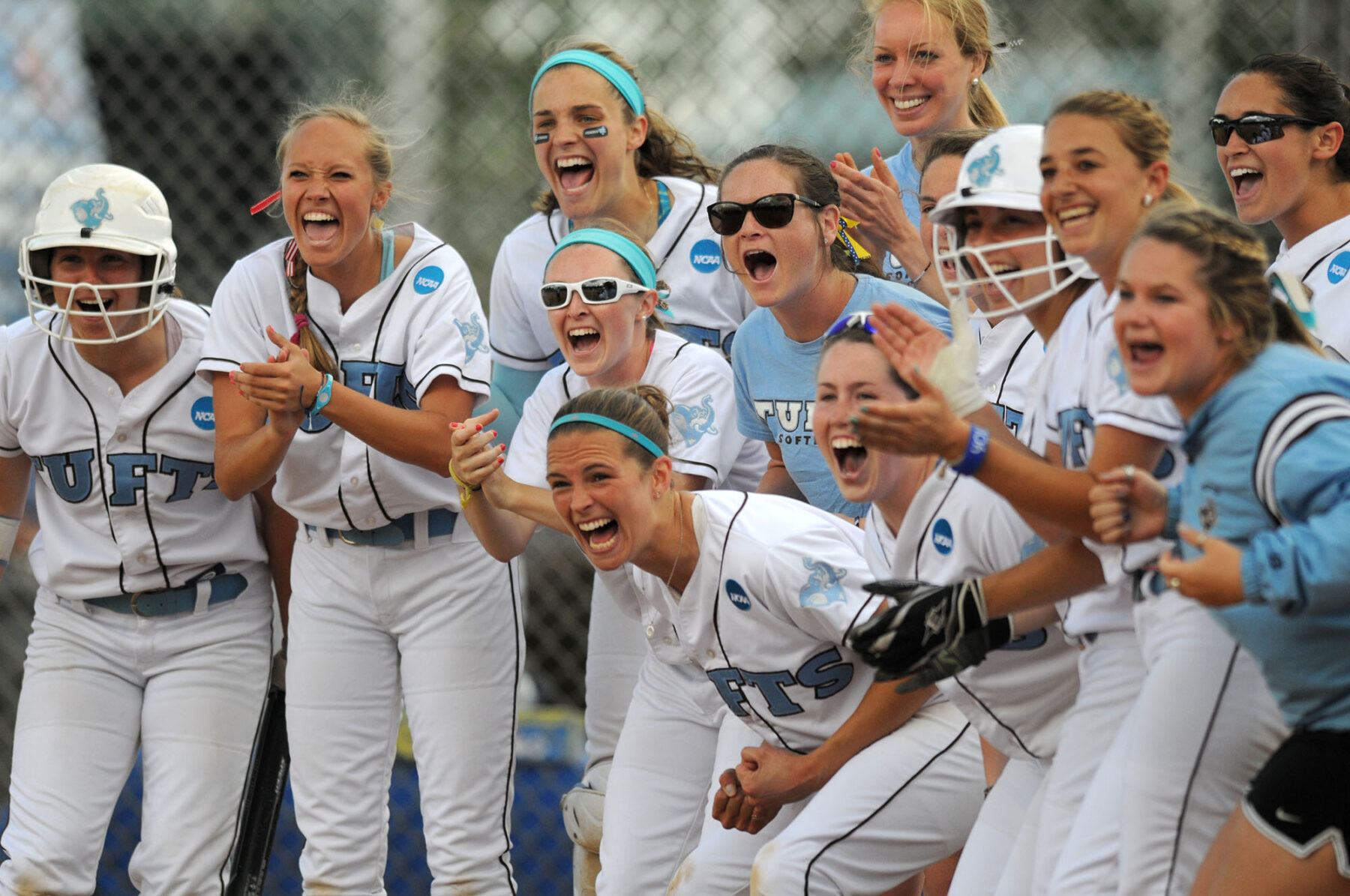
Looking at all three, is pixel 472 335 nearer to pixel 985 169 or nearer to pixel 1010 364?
pixel 1010 364

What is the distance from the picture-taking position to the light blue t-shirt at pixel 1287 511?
6.25 ft

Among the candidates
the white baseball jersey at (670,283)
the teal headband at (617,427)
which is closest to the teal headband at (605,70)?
the white baseball jersey at (670,283)

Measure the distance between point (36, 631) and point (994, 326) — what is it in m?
2.42

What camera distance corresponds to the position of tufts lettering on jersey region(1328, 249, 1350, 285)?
129 inches

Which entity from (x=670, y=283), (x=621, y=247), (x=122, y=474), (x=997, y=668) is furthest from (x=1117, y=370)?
(x=122, y=474)

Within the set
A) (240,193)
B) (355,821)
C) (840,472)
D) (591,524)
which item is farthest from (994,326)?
(240,193)

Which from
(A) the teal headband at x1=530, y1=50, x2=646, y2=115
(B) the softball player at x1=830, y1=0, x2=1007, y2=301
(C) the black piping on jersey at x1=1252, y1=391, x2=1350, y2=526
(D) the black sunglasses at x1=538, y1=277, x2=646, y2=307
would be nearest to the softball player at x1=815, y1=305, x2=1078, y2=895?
(C) the black piping on jersey at x1=1252, y1=391, x2=1350, y2=526

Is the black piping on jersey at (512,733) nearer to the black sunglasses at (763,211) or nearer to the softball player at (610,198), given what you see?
the softball player at (610,198)

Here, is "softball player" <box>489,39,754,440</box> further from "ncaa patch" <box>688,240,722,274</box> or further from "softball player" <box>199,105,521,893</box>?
"softball player" <box>199,105,521,893</box>

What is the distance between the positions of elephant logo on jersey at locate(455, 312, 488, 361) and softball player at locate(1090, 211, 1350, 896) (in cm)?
179

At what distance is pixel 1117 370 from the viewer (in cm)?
222

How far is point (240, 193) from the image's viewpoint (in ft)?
18.0

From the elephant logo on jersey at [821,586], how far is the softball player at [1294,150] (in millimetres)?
1274

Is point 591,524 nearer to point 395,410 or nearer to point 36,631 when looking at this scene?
point 395,410
